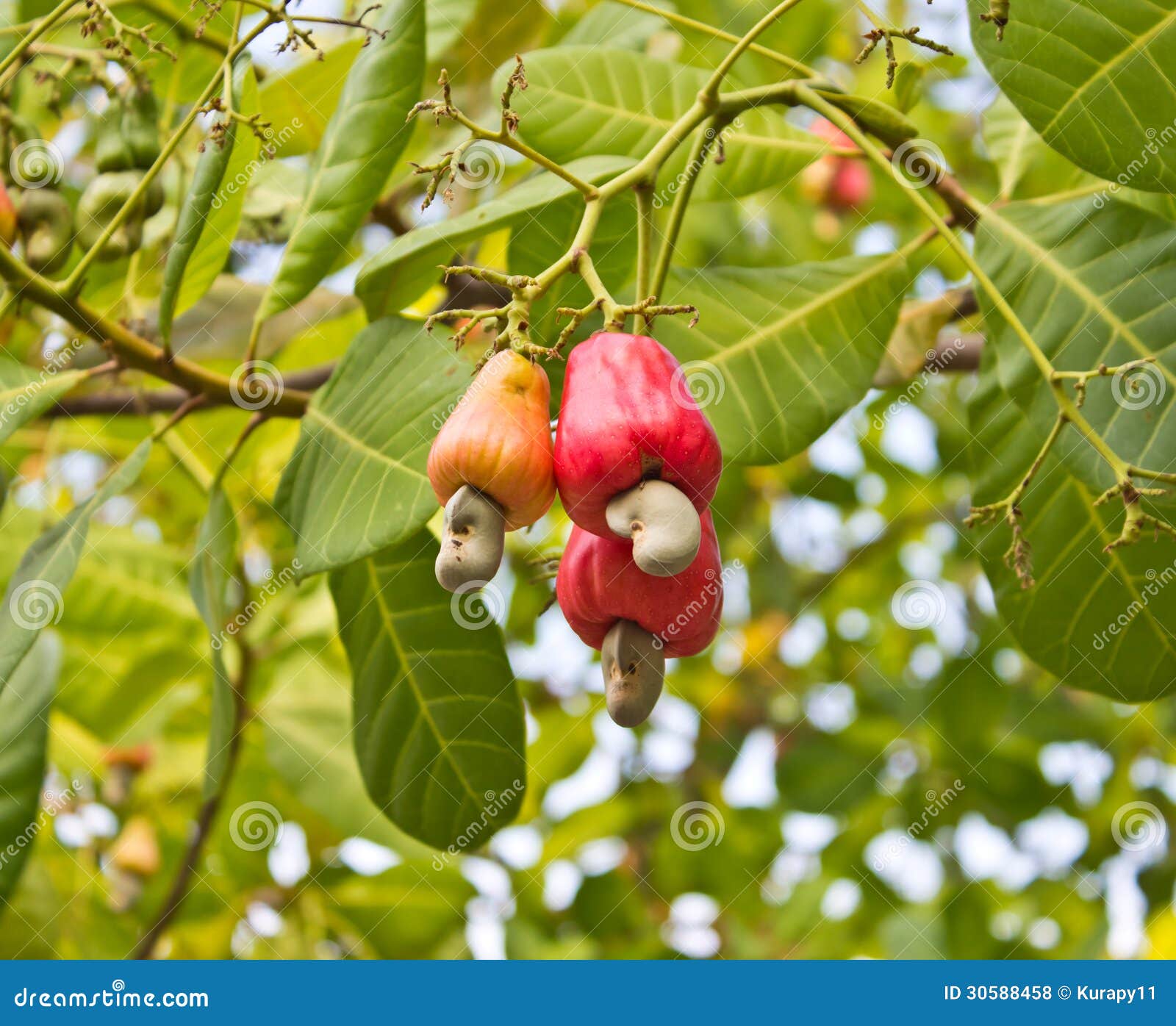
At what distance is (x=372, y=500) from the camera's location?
4.29ft

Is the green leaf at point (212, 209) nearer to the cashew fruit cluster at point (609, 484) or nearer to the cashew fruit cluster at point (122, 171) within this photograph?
the cashew fruit cluster at point (122, 171)

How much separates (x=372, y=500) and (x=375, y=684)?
384 millimetres

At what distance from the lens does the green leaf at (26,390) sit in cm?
155

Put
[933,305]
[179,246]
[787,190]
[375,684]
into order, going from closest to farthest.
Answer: [179,246] → [375,684] → [933,305] → [787,190]

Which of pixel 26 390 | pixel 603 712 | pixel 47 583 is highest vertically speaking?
pixel 26 390

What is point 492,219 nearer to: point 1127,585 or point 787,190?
point 1127,585

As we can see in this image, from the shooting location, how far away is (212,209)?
5.01 feet

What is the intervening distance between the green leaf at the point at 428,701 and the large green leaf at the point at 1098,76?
0.88m

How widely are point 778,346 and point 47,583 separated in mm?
949

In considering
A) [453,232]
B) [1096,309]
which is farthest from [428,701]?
[1096,309]

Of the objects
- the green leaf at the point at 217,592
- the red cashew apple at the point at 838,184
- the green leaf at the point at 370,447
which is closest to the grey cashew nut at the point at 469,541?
the green leaf at the point at 370,447

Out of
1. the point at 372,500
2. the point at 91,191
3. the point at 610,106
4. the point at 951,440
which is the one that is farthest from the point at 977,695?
the point at 91,191

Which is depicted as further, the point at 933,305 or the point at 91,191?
the point at 933,305

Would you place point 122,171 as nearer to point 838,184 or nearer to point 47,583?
point 47,583
